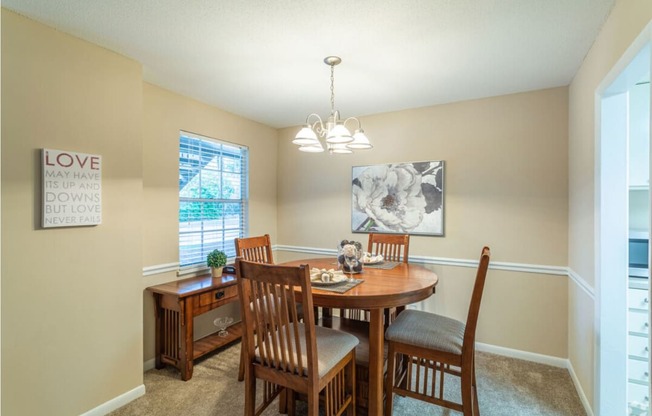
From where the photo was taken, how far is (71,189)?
1.92 meters

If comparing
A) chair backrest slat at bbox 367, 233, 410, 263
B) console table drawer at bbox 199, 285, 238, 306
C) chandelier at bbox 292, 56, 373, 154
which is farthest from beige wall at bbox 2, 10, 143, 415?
chair backrest slat at bbox 367, 233, 410, 263

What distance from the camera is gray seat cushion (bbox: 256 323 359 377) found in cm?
158

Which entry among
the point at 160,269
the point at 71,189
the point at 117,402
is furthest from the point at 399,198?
the point at 117,402

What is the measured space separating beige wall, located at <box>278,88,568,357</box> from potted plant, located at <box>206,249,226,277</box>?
1.96 meters

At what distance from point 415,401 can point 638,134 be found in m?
2.45

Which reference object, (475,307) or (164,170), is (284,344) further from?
(164,170)

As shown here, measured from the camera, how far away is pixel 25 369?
1743 mm

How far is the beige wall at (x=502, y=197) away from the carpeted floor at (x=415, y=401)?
0.32 meters

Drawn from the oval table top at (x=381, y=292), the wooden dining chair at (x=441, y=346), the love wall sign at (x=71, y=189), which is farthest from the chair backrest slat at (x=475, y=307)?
the love wall sign at (x=71, y=189)

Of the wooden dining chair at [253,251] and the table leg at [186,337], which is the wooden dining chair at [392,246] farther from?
the table leg at [186,337]

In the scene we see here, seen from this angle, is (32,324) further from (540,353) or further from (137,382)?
(540,353)

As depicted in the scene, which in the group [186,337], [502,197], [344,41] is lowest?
[186,337]

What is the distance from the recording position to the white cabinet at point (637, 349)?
1908 mm

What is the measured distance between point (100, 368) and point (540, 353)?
3.51 metres
